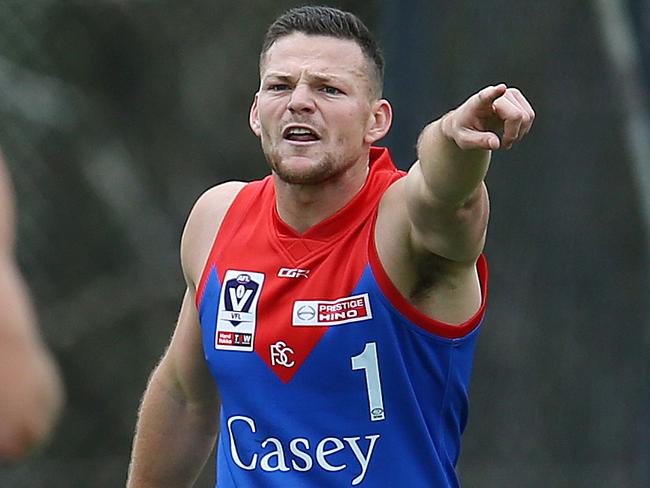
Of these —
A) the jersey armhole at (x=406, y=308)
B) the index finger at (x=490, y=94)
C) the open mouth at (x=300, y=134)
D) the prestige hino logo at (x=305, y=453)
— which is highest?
the open mouth at (x=300, y=134)

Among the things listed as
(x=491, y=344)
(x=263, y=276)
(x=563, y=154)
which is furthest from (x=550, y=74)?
(x=263, y=276)

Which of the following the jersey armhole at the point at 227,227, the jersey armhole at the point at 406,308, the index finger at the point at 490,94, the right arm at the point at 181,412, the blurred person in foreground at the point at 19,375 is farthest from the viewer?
the right arm at the point at 181,412

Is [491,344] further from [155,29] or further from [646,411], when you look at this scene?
[155,29]

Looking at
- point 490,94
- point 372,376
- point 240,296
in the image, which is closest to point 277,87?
point 240,296

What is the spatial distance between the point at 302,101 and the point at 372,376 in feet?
2.45

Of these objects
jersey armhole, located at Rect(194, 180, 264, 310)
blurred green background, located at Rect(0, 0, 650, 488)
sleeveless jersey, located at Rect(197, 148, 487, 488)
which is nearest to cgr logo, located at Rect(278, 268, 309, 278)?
sleeveless jersey, located at Rect(197, 148, 487, 488)

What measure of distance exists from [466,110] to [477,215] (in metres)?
0.40

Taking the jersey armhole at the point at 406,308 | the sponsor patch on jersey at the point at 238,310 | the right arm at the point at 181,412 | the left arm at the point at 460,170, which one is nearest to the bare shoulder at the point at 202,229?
the right arm at the point at 181,412

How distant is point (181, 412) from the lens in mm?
4977

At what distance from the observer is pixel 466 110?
3852 millimetres

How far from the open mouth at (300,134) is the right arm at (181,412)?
454 mm

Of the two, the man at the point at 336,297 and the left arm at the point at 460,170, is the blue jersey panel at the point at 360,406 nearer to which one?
the man at the point at 336,297

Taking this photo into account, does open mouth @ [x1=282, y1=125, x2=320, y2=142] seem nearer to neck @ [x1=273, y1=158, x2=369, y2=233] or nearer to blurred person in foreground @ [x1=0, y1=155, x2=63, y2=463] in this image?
neck @ [x1=273, y1=158, x2=369, y2=233]

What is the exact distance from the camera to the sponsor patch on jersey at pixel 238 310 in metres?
4.48
